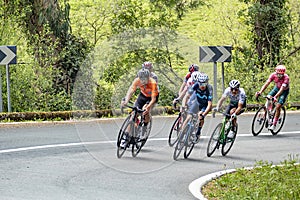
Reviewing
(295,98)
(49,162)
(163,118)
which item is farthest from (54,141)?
(295,98)

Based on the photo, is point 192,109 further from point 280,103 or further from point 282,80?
point 280,103

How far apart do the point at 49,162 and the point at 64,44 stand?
504 inches

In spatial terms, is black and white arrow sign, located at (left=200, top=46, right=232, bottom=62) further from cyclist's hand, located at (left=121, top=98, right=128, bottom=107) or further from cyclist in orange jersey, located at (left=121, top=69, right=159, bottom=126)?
cyclist's hand, located at (left=121, top=98, right=128, bottom=107)

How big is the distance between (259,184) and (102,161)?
151 inches

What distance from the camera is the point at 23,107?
23578 millimetres

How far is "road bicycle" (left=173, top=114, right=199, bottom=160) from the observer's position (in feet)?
48.2

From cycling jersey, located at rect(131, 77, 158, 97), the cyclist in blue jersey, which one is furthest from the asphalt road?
cycling jersey, located at rect(131, 77, 158, 97)

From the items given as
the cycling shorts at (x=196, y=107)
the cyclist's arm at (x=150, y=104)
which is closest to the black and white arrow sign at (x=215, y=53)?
the cycling shorts at (x=196, y=107)

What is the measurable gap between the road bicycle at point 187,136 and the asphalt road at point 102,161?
0.20 metres

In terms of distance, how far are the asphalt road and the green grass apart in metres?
0.49

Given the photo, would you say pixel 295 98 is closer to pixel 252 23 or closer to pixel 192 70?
pixel 252 23

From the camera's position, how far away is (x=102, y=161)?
14617 millimetres

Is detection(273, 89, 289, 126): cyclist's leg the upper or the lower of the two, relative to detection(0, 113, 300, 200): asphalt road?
upper

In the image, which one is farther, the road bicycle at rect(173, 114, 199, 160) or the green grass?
the road bicycle at rect(173, 114, 199, 160)
